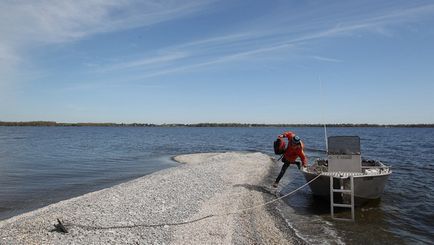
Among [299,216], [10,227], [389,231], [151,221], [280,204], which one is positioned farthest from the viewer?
[280,204]

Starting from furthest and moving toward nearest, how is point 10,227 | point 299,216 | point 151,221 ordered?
1. point 299,216
2. point 151,221
3. point 10,227

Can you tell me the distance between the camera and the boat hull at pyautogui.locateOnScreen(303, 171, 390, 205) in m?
13.2

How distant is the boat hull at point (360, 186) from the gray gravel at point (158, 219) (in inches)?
82.0

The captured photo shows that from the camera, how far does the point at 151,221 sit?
9.91 m

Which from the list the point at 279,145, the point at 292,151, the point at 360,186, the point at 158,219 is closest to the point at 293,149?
the point at 292,151

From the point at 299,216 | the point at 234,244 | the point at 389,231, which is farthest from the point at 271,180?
the point at 234,244

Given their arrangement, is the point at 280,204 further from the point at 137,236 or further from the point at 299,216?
the point at 137,236

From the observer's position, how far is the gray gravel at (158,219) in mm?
8539

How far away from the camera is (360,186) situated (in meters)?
13.3

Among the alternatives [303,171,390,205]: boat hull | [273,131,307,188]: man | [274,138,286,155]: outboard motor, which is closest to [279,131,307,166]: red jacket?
[273,131,307,188]: man

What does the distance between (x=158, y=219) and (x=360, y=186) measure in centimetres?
757

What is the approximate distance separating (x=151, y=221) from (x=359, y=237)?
6.03m

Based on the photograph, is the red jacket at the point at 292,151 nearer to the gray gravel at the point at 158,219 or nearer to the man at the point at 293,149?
the man at the point at 293,149

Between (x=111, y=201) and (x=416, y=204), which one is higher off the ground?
(x=111, y=201)
